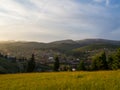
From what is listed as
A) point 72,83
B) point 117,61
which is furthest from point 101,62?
point 72,83

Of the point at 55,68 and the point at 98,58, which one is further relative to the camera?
the point at 55,68

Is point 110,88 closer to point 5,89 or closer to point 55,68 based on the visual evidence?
point 5,89

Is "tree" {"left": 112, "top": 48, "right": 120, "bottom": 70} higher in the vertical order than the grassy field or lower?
lower

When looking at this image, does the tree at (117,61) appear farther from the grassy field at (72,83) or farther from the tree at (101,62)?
the grassy field at (72,83)

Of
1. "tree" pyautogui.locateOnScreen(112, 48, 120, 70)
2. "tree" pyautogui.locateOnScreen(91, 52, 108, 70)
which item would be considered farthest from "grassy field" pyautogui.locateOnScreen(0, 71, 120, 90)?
"tree" pyautogui.locateOnScreen(91, 52, 108, 70)

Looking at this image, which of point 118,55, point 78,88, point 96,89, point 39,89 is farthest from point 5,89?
point 118,55

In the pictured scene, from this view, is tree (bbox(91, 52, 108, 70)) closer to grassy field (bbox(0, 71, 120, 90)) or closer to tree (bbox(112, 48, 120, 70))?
tree (bbox(112, 48, 120, 70))

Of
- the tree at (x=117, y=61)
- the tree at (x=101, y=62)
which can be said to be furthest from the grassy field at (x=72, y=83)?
the tree at (x=101, y=62)

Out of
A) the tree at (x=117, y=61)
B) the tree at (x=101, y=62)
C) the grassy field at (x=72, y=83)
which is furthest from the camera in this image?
the tree at (x=101, y=62)

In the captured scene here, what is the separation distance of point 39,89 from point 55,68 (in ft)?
232

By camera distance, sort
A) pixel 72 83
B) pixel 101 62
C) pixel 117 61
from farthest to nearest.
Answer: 1. pixel 101 62
2. pixel 117 61
3. pixel 72 83

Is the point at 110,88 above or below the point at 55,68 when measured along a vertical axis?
above

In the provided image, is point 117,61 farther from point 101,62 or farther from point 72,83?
point 72,83

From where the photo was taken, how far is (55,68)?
84.4 metres
